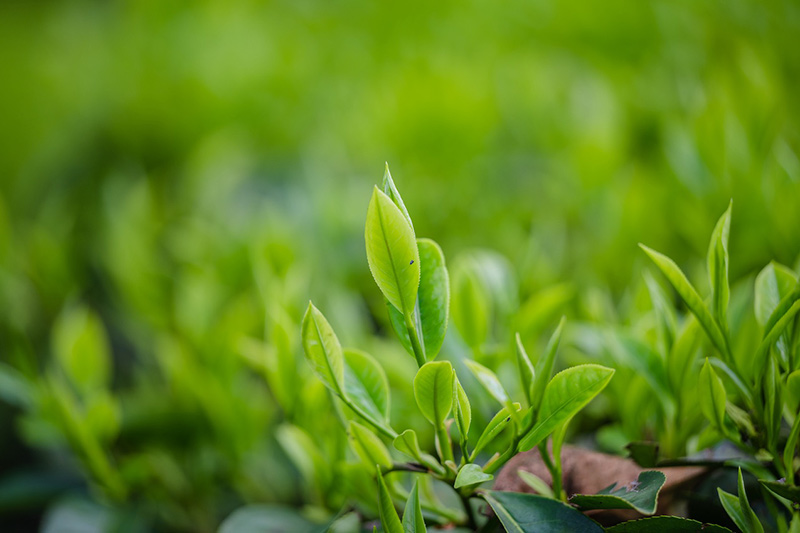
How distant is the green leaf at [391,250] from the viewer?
0.36 m

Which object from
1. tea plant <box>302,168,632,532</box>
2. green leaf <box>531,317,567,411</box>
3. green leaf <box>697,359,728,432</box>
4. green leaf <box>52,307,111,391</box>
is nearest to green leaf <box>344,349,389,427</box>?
tea plant <box>302,168,632,532</box>

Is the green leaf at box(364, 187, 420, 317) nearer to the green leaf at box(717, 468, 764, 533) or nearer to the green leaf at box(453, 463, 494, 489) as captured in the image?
the green leaf at box(453, 463, 494, 489)

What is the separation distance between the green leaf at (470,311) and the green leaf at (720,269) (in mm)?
177

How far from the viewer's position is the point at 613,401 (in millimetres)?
544

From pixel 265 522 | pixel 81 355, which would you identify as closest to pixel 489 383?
pixel 265 522

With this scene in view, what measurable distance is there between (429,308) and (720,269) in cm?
19

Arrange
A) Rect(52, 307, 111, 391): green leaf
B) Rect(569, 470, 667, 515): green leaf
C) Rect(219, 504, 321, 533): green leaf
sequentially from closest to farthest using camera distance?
Rect(569, 470, 667, 515): green leaf < Rect(219, 504, 321, 533): green leaf < Rect(52, 307, 111, 391): green leaf

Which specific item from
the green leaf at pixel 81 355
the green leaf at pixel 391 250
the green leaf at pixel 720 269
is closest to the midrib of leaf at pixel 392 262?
the green leaf at pixel 391 250

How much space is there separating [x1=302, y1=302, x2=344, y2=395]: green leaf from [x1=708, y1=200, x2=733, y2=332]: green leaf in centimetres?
25

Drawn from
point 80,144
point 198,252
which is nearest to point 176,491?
point 198,252

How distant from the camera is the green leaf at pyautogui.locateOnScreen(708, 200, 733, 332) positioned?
1.32ft

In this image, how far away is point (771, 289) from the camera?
437 mm

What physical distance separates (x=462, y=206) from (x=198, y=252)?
15.6 inches

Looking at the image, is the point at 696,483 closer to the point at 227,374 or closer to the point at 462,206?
the point at 227,374
